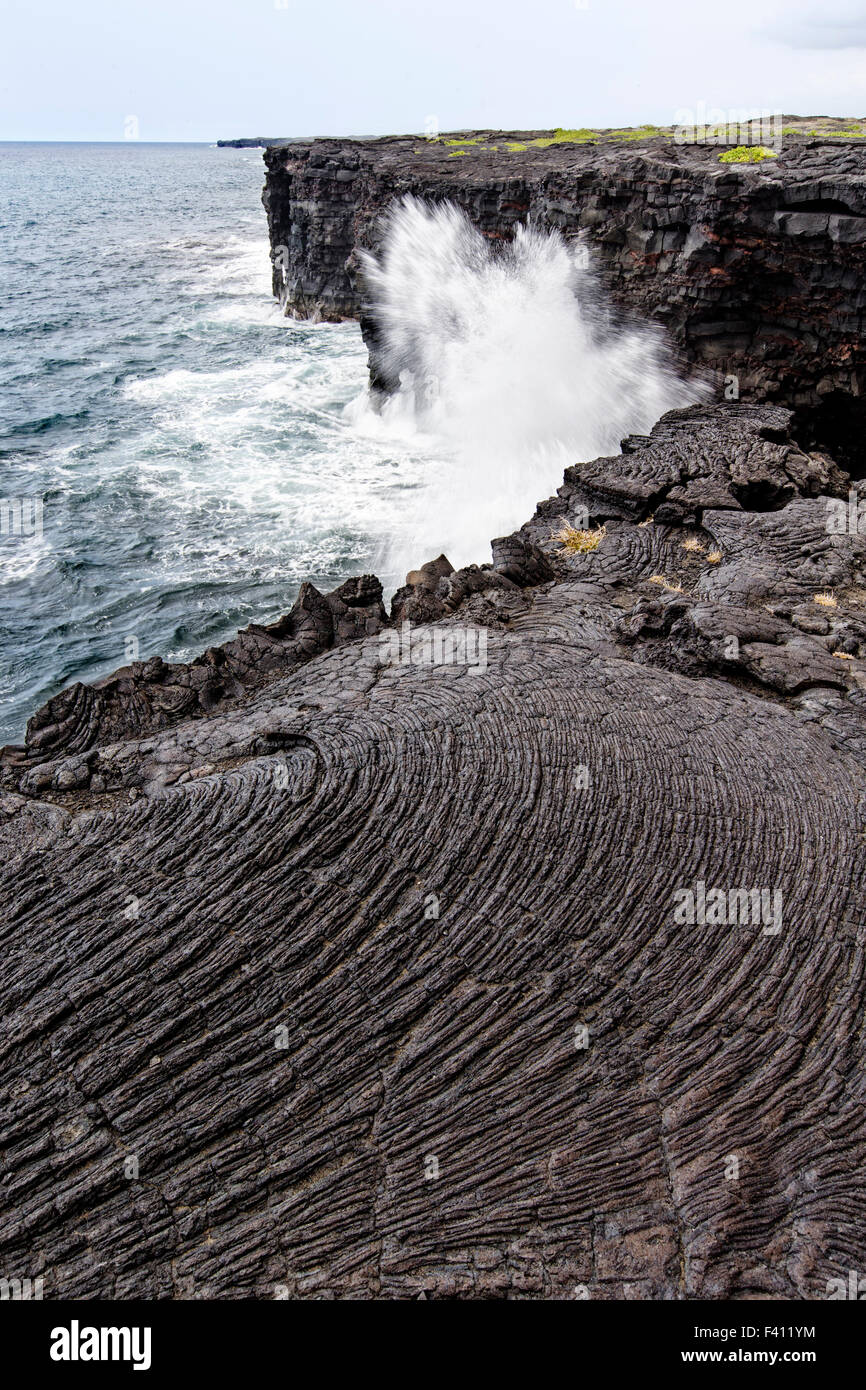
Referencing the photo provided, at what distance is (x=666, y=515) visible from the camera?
17000 millimetres

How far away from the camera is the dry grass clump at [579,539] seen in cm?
1692

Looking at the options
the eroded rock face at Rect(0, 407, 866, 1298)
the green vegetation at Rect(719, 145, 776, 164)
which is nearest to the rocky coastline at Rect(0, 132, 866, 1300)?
the eroded rock face at Rect(0, 407, 866, 1298)

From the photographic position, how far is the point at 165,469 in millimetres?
33625

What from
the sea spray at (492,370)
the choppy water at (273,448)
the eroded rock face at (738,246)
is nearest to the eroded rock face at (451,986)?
the choppy water at (273,448)

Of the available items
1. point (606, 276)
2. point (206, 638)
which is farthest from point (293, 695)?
point (606, 276)

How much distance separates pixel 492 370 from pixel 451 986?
1124 inches

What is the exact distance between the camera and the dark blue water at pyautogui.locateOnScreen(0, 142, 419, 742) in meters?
24.0

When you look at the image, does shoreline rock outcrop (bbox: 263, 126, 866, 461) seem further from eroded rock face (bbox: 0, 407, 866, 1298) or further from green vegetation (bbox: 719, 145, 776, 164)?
eroded rock face (bbox: 0, 407, 866, 1298)

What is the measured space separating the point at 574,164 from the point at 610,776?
31.0 meters

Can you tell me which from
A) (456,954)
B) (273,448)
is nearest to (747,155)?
(273,448)

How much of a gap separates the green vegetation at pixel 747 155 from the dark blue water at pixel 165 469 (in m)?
14.3

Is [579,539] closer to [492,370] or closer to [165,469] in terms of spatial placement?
[492,370]

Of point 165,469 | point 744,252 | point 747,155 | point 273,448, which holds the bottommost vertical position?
point 165,469

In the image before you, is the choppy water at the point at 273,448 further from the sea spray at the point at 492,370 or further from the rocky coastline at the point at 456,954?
the rocky coastline at the point at 456,954
